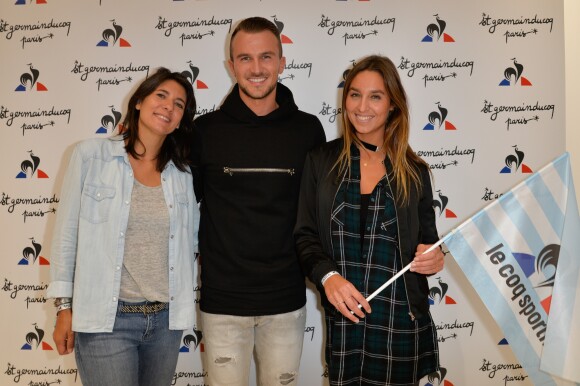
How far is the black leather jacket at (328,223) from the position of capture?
199 centimetres

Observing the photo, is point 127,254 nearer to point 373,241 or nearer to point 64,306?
point 64,306

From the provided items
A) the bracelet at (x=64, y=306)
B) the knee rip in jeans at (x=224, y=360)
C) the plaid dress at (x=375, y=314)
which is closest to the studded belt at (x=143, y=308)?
the bracelet at (x=64, y=306)

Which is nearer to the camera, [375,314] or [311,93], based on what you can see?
[375,314]

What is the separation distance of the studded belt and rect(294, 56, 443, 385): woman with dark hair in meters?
0.59

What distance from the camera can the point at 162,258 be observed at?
2.02m

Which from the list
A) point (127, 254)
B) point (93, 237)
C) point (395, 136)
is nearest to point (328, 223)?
point (395, 136)

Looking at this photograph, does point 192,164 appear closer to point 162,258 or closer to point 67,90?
point 162,258

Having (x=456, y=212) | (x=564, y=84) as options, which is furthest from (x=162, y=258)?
(x=564, y=84)

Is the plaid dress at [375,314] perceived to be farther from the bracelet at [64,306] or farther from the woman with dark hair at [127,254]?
the bracelet at [64,306]

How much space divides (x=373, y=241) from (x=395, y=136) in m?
0.46

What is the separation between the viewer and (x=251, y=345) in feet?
7.50

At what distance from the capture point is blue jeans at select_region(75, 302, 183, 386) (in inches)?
75.6

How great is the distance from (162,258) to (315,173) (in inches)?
27.7

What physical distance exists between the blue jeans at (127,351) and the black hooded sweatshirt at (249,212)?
26 centimetres
